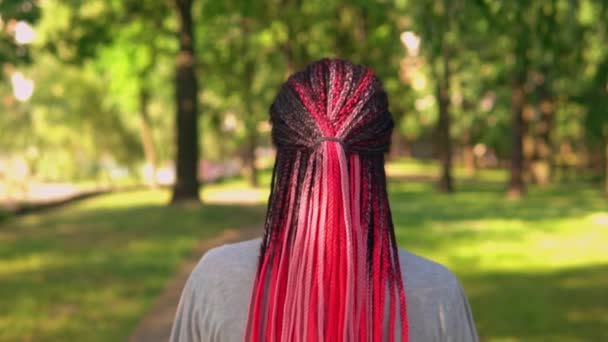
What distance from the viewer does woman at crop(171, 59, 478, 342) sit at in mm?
2182

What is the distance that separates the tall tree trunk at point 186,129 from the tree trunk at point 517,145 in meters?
12.6

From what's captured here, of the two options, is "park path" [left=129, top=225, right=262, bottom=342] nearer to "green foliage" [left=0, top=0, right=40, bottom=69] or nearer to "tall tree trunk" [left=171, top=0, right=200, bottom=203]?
"green foliage" [left=0, top=0, right=40, bottom=69]

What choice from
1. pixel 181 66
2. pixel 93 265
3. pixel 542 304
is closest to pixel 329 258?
pixel 542 304

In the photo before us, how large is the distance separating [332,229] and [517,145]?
30.6 m

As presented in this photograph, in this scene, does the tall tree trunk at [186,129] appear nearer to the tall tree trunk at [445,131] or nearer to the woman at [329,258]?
the tall tree trunk at [445,131]

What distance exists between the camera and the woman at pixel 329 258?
2.18m

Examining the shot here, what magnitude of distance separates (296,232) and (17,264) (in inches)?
469

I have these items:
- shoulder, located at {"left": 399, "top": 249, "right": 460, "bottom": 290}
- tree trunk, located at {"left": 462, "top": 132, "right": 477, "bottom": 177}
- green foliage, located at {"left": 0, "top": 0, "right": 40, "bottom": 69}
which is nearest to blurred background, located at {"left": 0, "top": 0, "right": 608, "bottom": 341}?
green foliage, located at {"left": 0, "top": 0, "right": 40, "bottom": 69}

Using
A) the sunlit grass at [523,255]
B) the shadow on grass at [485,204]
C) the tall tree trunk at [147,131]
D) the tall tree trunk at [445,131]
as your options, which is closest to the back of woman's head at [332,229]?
the sunlit grass at [523,255]

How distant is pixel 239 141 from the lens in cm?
3584

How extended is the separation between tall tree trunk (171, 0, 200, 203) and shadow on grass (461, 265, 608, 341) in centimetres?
949

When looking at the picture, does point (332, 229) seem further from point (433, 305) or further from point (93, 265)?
point (93, 265)

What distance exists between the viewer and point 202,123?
47156 mm

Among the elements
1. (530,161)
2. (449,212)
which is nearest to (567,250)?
(449,212)
